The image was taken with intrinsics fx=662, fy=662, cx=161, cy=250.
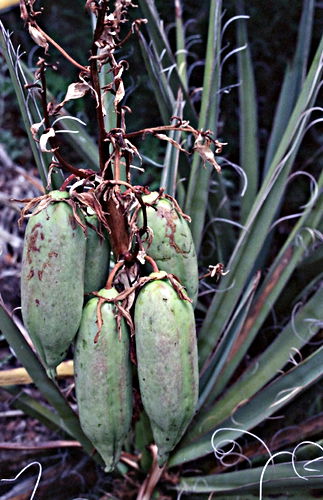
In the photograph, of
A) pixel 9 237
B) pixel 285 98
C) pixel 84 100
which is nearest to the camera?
pixel 285 98

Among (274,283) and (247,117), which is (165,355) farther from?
(247,117)

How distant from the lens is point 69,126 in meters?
1.25

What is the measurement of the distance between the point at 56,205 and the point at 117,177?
0.34 feet

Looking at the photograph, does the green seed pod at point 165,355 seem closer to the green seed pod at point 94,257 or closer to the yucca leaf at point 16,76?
the green seed pod at point 94,257

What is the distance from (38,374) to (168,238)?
35cm

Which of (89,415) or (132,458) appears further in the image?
(132,458)

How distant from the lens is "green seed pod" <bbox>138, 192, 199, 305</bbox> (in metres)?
0.87

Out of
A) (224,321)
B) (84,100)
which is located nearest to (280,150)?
(224,321)

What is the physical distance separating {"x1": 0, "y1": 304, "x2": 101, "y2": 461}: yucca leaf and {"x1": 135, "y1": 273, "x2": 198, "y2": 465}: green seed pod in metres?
0.25

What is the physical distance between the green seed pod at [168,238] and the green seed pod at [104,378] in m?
0.09

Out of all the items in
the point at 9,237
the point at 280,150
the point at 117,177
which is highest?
the point at 117,177

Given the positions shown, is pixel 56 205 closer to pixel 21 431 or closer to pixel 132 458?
pixel 132 458

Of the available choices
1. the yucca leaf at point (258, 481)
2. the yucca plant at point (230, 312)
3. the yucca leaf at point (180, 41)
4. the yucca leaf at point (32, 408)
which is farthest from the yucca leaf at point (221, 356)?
the yucca leaf at point (180, 41)

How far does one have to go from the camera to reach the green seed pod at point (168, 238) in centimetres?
87
